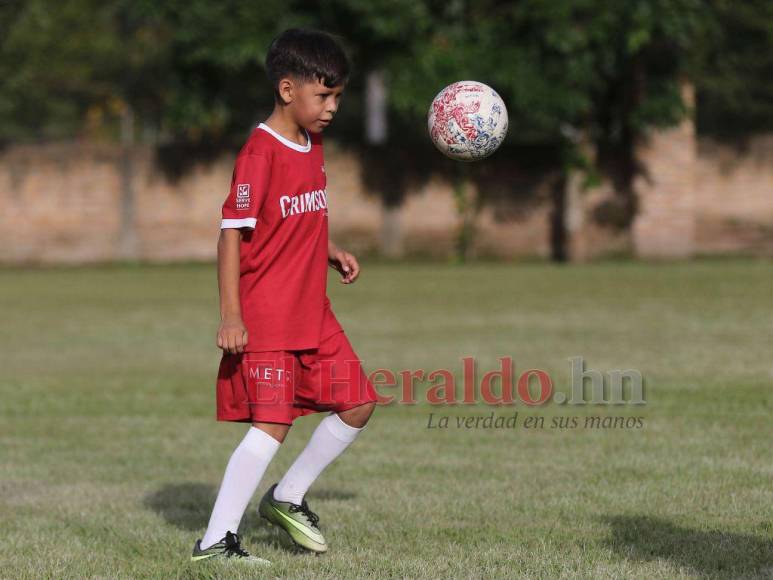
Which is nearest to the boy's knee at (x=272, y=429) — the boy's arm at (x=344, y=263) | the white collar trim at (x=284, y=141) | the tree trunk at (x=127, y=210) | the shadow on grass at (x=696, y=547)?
the boy's arm at (x=344, y=263)

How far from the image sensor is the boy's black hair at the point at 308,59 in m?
5.05

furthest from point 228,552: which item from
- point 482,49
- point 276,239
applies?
point 482,49

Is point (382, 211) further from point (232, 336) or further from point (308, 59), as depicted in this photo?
point (232, 336)

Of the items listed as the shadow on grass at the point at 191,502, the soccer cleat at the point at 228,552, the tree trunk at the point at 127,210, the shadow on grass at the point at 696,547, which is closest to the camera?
the shadow on grass at the point at 696,547

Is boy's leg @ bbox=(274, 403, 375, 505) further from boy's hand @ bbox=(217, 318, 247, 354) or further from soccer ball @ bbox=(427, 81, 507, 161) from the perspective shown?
soccer ball @ bbox=(427, 81, 507, 161)

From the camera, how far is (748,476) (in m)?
6.73

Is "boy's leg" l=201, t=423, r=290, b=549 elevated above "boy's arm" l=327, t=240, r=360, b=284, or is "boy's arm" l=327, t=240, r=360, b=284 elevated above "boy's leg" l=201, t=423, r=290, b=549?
"boy's arm" l=327, t=240, r=360, b=284

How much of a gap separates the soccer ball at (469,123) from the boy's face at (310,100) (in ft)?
2.89

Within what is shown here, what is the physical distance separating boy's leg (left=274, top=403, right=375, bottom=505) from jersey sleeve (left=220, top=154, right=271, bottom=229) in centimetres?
92

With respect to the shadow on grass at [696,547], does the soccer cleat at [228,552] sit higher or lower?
higher

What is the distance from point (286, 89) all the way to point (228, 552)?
5.91 ft

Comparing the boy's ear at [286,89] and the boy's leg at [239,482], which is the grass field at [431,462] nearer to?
the boy's leg at [239,482]

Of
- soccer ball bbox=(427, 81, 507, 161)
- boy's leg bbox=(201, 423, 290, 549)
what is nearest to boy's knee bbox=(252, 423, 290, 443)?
boy's leg bbox=(201, 423, 290, 549)

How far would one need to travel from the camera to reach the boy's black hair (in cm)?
505
